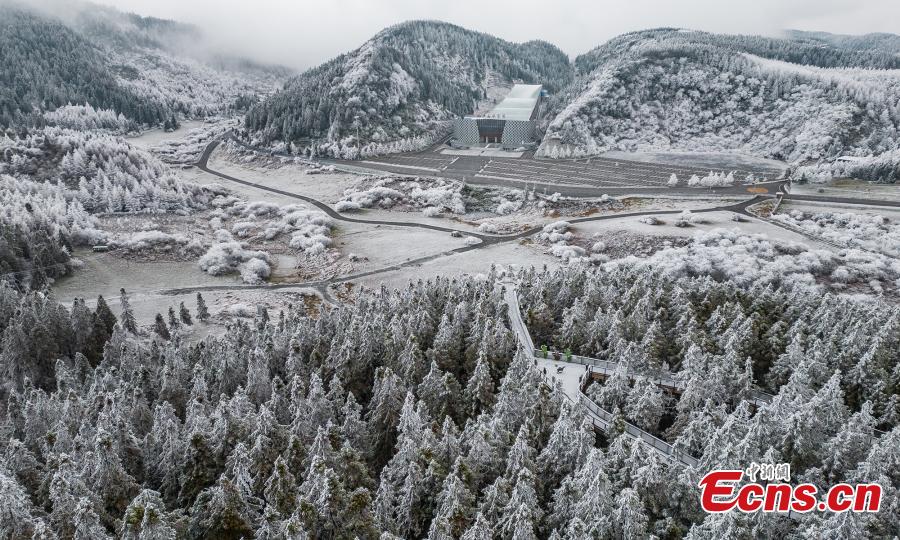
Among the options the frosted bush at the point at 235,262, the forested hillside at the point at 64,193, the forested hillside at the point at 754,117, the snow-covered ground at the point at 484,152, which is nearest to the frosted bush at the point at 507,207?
the forested hillside at the point at 754,117

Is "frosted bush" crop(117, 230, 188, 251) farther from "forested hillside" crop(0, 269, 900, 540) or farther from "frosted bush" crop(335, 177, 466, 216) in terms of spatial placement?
"forested hillside" crop(0, 269, 900, 540)

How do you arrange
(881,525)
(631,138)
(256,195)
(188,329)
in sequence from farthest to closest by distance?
1. (631,138)
2. (256,195)
3. (188,329)
4. (881,525)

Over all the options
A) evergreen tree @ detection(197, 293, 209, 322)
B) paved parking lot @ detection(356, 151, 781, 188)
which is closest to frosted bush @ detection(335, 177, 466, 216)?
paved parking lot @ detection(356, 151, 781, 188)

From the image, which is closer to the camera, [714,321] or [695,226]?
[714,321]

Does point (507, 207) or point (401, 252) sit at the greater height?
point (507, 207)

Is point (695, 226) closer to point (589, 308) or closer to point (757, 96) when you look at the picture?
point (589, 308)

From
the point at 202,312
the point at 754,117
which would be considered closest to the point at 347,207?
the point at 202,312

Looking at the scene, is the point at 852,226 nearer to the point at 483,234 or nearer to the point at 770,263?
the point at 770,263

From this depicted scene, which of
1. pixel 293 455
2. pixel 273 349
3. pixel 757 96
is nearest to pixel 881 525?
pixel 293 455
